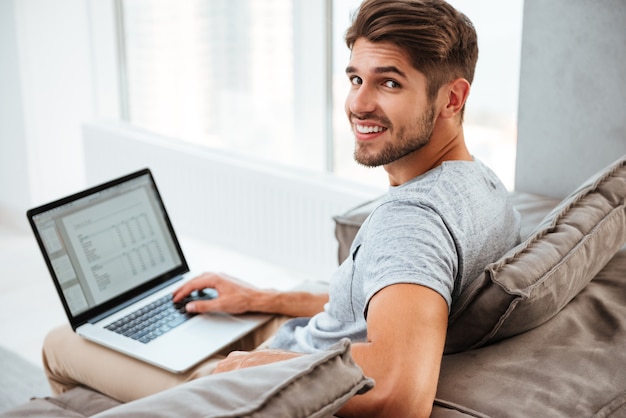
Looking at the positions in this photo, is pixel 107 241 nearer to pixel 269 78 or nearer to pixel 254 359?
pixel 254 359

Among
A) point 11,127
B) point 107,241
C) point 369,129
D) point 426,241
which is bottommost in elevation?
point 11,127

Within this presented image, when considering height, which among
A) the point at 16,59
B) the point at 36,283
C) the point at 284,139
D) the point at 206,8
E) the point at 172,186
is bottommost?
the point at 36,283

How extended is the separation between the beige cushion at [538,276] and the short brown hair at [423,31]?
328mm

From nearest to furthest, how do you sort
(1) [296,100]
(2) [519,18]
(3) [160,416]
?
(3) [160,416] → (2) [519,18] → (1) [296,100]

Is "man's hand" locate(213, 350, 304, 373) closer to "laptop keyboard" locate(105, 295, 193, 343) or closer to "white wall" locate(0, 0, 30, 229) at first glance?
"laptop keyboard" locate(105, 295, 193, 343)

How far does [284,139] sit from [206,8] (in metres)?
0.75

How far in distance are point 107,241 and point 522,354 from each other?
1.03 metres

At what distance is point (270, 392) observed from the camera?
0.85 metres

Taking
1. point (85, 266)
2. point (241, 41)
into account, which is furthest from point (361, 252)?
point (241, 41)

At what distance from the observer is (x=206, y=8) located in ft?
12.8

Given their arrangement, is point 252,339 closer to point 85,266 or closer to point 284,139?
point 85,266

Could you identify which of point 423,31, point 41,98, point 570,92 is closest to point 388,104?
point 423,31

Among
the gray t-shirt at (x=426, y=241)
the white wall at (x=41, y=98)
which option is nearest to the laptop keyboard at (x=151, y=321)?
the gray t-shirt at (x=426, y=241)

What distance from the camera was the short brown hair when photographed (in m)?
1.39
